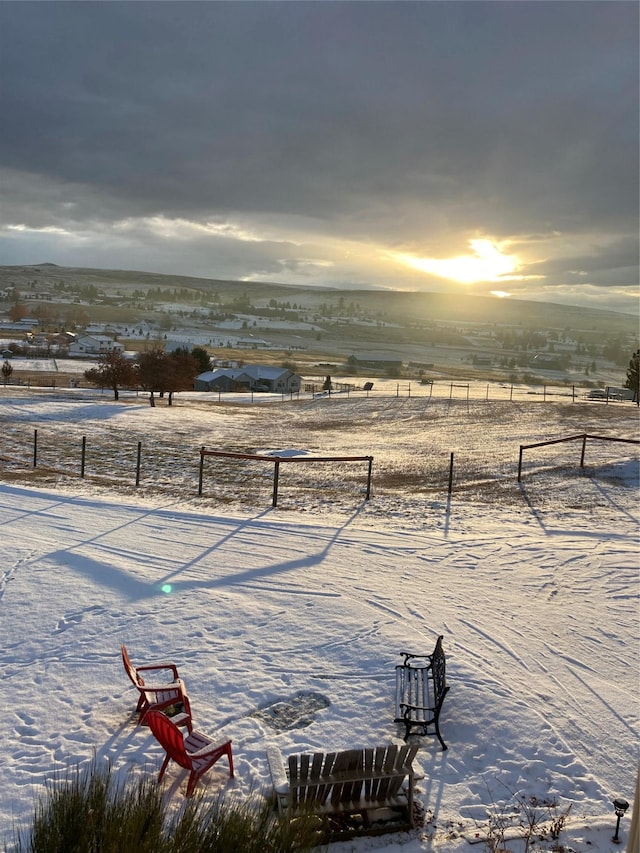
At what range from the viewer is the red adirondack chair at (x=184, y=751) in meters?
6.59

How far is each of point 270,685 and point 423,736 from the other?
7.33ft

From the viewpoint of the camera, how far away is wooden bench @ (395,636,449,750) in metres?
7.98

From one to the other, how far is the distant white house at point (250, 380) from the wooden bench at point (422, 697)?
244ft

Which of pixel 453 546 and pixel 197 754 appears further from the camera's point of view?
pixel 453 546

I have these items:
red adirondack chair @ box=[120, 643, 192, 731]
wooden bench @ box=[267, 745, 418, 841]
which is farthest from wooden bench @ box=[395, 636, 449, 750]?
red adirondack chair @ box=[120, 643, 192, 731]

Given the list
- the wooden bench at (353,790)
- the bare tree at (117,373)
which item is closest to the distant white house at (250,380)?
the bare tree at (117,373)

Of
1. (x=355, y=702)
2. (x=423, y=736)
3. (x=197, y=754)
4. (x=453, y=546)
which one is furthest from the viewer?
(x=453, y=546)

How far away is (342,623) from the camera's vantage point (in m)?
11.0

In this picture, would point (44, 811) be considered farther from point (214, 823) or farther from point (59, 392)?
point (59, 392)

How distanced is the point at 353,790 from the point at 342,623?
4458 millimetres

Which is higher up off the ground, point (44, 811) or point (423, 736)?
point (44, 811)

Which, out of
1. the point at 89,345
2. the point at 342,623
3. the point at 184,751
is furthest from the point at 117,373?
the point at 89,345

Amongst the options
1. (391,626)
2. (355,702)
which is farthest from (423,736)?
(391,626)

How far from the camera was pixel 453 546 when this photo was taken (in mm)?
15305
